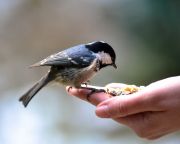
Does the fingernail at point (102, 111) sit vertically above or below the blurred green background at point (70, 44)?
above

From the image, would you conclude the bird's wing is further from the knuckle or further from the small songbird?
the knuckle

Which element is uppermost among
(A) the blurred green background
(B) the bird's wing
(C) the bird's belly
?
(B) the bird's wing

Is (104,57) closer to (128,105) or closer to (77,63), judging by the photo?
(77,63)

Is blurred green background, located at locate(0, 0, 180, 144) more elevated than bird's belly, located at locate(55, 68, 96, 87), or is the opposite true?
bird's belly, located at locate(55, 68, 96, 87)

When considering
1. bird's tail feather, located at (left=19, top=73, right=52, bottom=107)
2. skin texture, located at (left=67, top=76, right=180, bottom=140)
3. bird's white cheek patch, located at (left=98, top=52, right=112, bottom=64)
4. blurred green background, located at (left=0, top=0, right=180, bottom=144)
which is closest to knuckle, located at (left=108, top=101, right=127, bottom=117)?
skin texture, located at (left=67, top=76, right=180, bottom=140)

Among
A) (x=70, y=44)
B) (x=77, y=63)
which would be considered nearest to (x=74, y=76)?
(x=77, y=63)

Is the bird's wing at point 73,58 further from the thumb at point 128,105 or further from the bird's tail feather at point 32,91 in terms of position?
the thumb at point 128,105

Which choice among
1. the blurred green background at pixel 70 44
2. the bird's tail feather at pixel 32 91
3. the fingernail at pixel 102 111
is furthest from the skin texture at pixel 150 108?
the blurred green background at pixel 70 44
